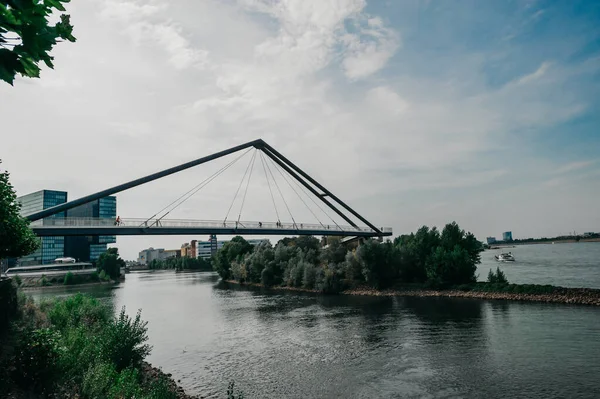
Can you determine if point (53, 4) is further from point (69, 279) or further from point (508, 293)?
point (69, 279)

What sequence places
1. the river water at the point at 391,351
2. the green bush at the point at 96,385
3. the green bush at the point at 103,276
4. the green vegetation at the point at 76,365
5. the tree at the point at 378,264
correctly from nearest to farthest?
the green vegetation at the point at 76,365 < the green bush at the point at 96,385 < the river water at the point at 391,351 < the tree at the point at 378,264 < the green bush at the point at 103,276

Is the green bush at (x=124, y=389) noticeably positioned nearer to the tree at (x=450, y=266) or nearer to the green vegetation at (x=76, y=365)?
the green vegetation at (x=76, y=365)

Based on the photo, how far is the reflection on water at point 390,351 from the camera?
16797 millimetres

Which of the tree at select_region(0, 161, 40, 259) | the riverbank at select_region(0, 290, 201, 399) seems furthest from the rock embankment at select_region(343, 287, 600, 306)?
the tree at select_region(0, 161, 40, 259)

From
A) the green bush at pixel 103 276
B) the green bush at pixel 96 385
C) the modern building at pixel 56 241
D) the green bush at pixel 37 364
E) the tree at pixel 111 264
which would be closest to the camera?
the green bush at pixel 37 364

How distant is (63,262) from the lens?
116500 mm

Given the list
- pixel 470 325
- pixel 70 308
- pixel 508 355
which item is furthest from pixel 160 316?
pixel 508 355

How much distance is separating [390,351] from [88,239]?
13599 centimetres

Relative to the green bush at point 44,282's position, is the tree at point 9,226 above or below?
above

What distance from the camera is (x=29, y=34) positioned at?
2.90m

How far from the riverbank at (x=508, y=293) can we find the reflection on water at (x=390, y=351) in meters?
2.49

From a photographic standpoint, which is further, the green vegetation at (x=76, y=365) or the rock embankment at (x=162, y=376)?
the rock embankment at (x=162, y=376)

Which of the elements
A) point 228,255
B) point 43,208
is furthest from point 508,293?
point 43,208

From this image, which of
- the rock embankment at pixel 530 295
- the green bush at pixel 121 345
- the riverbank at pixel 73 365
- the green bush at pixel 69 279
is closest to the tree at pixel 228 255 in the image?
the green bush at pixel 69 279
